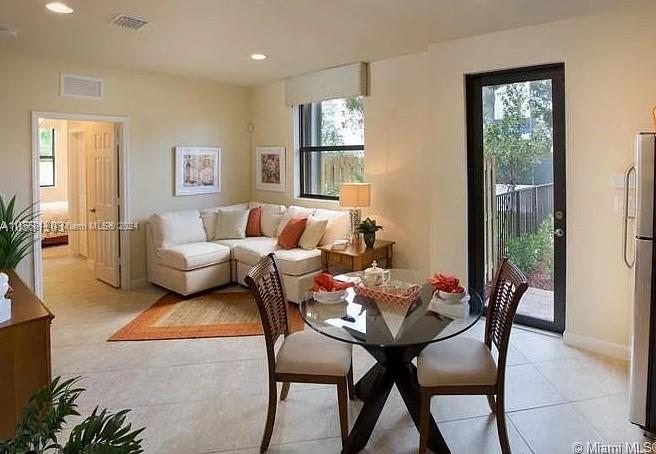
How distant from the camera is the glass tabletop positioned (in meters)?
2.15

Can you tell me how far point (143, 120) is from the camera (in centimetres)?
548

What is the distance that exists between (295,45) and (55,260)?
17.6 ft

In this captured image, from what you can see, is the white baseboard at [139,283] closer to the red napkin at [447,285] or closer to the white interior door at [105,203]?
the white interior door at [105,203]

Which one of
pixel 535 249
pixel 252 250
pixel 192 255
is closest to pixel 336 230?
pixel 252 250

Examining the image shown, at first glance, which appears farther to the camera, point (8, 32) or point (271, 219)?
point (271, 219)

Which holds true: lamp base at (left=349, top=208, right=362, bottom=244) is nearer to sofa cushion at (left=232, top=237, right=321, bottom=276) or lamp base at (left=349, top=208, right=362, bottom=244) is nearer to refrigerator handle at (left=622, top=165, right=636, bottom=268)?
sofa cushion at (left=232, top=237, right=321, bottom=276)

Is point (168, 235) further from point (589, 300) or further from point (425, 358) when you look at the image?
point (589, 300)

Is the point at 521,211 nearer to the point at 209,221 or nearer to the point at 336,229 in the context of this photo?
the point at 336,229

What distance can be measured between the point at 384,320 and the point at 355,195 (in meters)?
2.46

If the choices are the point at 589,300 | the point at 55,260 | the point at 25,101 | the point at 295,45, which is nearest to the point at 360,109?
the point at 295,45

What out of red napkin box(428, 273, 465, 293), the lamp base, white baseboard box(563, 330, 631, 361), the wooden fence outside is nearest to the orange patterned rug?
the lamp base

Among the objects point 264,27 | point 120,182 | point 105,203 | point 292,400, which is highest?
point 264,27

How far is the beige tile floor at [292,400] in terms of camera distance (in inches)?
94.3

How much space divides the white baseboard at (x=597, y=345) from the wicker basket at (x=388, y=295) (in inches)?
67.3
